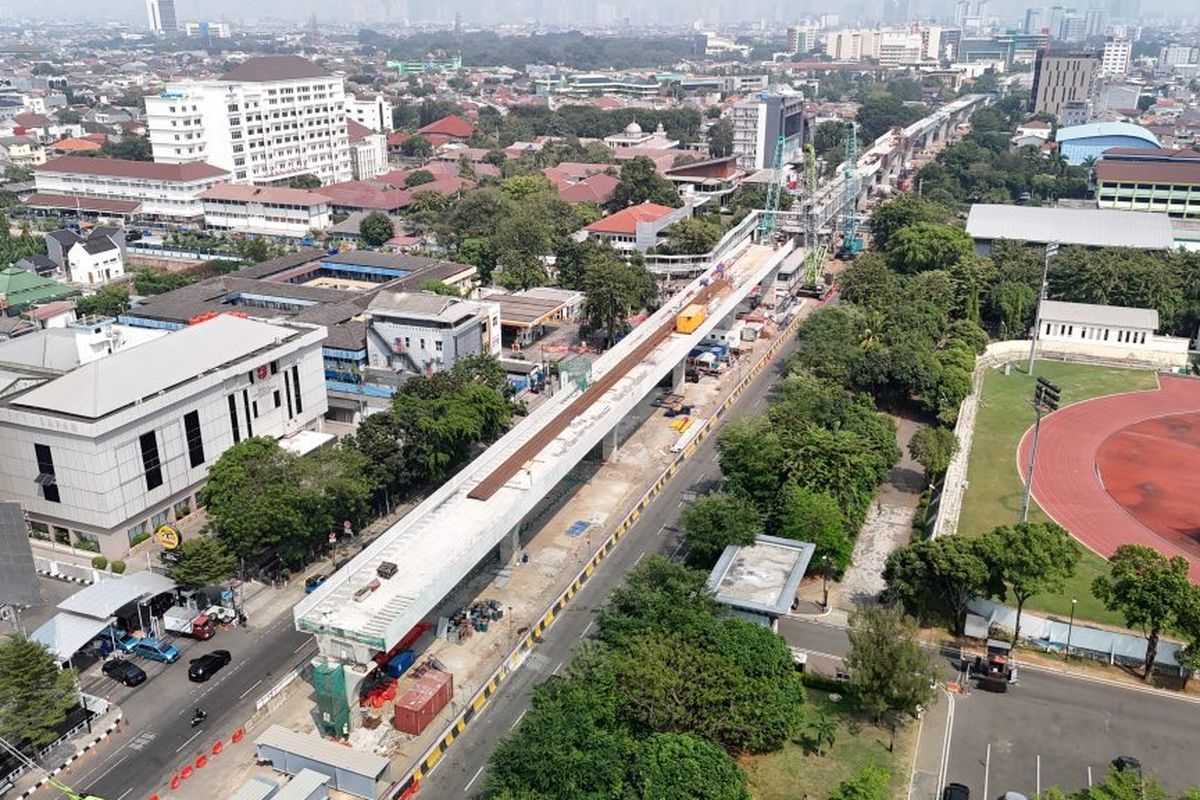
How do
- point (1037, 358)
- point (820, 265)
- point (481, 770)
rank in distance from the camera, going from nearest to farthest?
point (481, 770), point (1037, 358), point (820, 265)

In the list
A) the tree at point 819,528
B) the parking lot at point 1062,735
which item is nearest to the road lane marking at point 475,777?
the parking lot at point 1062,735

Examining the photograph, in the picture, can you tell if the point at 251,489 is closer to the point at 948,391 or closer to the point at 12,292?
the point at 948,391

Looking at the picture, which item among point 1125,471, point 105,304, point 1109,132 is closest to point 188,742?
point 1125,471

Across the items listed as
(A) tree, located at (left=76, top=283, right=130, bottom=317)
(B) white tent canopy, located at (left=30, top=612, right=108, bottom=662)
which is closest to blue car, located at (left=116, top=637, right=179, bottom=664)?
(B) white tent canopy, located at (left=30, top=612, right=108, bottom=662)

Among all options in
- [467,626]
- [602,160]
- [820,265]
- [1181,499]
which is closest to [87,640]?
[467,626]

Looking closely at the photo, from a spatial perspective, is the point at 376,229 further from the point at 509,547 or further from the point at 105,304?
the point at 509,547

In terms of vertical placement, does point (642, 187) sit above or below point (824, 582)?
above
